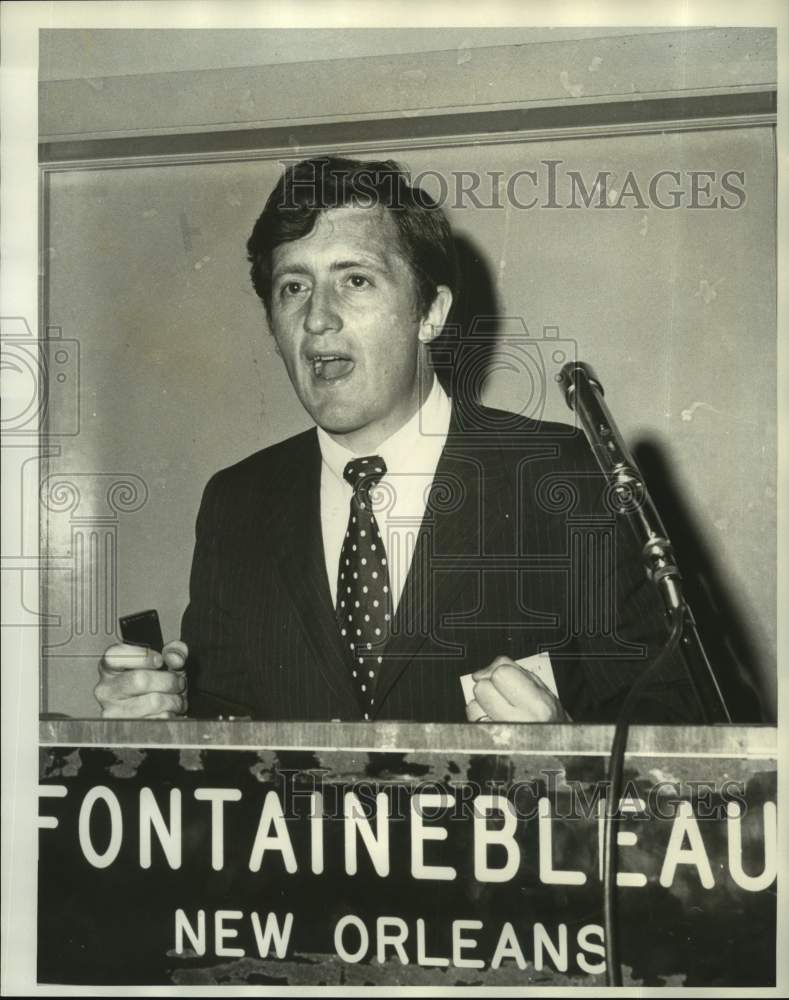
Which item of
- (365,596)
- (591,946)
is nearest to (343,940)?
(591,946)

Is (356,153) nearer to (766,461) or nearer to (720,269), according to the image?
(720,269)

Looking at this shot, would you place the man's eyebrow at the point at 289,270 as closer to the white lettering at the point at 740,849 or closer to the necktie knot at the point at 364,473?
the necktie knot at the point at 364,473

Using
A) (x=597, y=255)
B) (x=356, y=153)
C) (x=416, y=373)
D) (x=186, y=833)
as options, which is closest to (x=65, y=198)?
(x=356, y=153)

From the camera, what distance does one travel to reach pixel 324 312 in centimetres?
114

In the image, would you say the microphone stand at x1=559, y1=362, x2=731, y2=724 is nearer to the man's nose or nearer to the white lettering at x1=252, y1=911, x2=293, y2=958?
the man's nose

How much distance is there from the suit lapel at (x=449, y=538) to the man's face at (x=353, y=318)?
0.28 ft

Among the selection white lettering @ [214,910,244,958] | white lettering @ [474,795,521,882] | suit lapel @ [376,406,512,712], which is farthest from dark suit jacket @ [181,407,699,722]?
white lettering @ [214,910,244,958]

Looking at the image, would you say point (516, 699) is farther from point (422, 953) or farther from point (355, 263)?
point (355, 263)

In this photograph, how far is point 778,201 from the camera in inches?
44.3

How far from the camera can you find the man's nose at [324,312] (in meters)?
1.13

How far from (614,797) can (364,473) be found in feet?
1.53

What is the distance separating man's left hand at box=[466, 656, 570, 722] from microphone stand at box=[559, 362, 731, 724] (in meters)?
0.16

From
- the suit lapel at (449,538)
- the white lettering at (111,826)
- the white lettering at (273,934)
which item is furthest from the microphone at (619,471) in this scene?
the white lettering at (111,826)

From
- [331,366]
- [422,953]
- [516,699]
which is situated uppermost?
[331,366]
